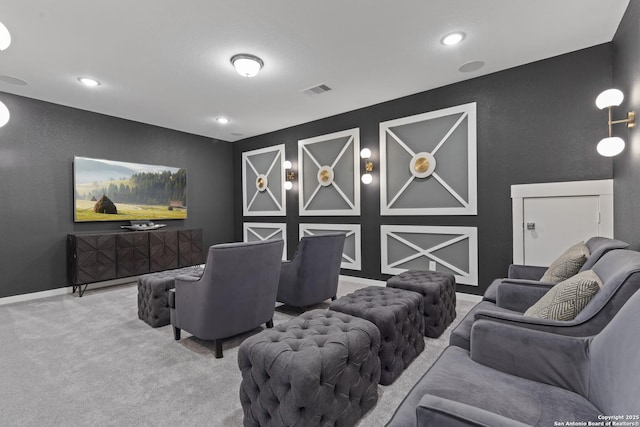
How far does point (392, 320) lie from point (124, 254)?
4564 millimetres

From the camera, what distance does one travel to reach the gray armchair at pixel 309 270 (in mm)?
3385

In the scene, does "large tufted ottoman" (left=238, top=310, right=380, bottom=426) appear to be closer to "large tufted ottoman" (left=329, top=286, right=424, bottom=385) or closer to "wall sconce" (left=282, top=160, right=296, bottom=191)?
"large tufted ottoman" (left=329, top=286, right=424, bottom=385)

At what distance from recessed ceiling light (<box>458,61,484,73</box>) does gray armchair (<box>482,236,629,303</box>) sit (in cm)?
230

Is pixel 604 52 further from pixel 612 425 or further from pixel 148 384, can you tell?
pixel 148 384

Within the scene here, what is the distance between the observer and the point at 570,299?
1.47 m

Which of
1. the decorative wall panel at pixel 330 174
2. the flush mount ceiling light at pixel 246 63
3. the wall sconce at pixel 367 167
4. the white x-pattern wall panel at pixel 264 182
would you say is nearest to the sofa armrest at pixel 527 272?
the wall sconce at pixel 367 167

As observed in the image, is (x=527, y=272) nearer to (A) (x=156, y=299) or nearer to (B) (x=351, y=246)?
(B) (x=351, y=246)

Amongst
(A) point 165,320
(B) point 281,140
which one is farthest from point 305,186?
(A) point 165,320

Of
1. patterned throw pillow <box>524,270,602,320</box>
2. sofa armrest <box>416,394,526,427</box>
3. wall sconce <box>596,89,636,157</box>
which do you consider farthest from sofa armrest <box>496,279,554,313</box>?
sofa armrest <box>416,394,526,427</box>

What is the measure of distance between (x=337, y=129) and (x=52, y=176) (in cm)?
463

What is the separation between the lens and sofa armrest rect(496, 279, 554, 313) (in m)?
2.04

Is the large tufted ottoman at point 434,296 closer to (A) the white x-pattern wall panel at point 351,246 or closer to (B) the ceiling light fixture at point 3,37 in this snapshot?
(A) the white x-pattern wall panel at point 351,246

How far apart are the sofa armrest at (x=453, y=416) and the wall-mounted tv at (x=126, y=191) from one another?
577 centimetres

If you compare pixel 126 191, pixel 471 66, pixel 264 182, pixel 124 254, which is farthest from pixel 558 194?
pixel 126 191
